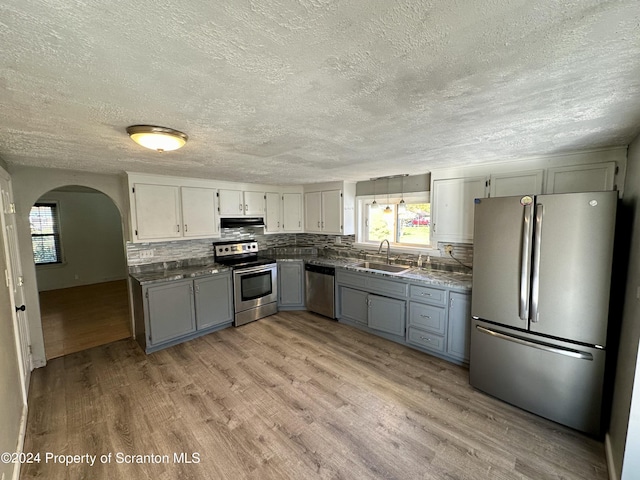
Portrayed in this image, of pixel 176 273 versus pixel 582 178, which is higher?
pixel 582 178

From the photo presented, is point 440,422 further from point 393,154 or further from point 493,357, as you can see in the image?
point 393,154

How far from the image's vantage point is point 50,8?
27.3 inches

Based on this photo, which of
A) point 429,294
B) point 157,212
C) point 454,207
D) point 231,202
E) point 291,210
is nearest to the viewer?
point 429,294

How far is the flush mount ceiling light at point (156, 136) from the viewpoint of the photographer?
1.61 meters

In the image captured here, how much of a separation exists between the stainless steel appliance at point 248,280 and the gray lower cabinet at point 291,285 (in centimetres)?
12

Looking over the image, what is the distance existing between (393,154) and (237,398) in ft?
8.73

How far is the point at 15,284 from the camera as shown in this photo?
2.48 m

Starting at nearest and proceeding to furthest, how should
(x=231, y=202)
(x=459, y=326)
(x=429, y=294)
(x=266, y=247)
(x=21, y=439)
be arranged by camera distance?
(x=21, y=439), (x=459, y=326), (x=429, y=294), (x=231, y=202), (x=266, y=247)

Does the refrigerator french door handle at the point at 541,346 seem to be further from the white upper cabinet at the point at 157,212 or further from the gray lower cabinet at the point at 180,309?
the white upper cabinet at the point at 157,212

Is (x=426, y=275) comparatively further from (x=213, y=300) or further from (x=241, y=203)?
(x=241, y=203)

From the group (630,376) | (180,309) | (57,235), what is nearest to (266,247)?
(180,309)

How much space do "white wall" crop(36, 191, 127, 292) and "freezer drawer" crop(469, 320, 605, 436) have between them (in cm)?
714

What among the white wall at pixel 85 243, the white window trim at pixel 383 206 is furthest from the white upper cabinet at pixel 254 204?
the white wall at pixel 85 243

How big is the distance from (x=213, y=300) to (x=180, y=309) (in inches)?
17.1
